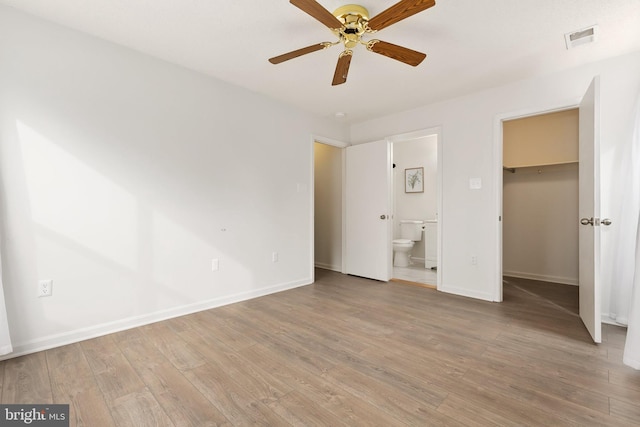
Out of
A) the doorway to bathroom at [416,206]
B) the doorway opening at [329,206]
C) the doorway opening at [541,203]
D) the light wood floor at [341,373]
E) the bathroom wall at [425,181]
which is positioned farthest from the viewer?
the bathroom wall at [425,181]

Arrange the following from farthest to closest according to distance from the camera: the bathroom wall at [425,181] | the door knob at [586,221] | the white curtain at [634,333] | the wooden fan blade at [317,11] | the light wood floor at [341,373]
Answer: the bathroom wall at [425,181]
the door knob at [586,221]
the white curtain at [634,333]
the wooden fan blade at [317,11]
the light wood floor at [341,373]

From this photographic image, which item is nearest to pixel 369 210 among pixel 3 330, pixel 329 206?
pixel 329 206

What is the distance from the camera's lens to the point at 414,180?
5.82m

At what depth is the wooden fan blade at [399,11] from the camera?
5.34ft

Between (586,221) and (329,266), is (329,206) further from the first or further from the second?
(586,221)

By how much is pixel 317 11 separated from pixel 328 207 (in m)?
3.52

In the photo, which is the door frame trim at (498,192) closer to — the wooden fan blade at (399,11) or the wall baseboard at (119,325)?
the wooden fan blade at (399,11)

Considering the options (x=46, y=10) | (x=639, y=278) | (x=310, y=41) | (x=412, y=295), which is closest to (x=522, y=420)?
(x=639, y=278)

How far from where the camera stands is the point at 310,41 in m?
2.42

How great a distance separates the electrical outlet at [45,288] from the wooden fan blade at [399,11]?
2933mm

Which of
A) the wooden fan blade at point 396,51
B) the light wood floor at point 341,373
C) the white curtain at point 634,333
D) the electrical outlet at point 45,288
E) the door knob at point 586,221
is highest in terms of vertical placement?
the wooden fan blade at point 396,51

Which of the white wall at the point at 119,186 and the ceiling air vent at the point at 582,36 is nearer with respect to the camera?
the white wall at the point at 119,186

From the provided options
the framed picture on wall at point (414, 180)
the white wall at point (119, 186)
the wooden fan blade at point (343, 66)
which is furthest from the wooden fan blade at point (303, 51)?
the framed picture on wall at point (414, 180)

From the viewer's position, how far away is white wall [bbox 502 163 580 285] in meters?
4.07
